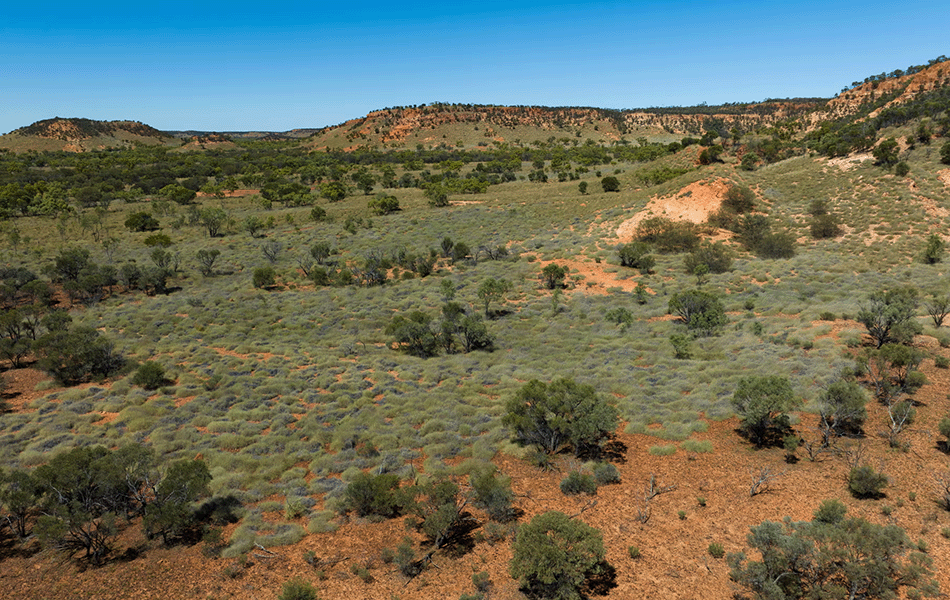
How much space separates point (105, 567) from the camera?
11.2 meters

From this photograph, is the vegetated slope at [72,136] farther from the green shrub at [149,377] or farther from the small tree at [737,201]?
the small tree at [737,201]

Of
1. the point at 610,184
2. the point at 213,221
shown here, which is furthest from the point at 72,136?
the point at 610,184

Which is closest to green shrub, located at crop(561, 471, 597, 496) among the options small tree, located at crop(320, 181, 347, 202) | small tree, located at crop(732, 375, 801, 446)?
small tree, located at crop(732, 375, 801, 446)

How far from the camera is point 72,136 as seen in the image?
458ft

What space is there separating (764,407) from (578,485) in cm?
709

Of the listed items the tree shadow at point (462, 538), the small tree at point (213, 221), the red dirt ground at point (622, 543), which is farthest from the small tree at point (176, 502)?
the small tree at point (213, 221)

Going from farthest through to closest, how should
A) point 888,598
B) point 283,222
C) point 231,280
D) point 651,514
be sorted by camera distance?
1. point 283,222
2. point 231,280
3. point 651,514
4. point 888,598

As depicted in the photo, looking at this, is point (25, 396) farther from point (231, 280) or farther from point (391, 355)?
point (231, 280)

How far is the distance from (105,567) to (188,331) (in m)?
19.5

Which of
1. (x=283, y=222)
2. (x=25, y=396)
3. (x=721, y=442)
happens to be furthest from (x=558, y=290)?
(x=283, y=222)

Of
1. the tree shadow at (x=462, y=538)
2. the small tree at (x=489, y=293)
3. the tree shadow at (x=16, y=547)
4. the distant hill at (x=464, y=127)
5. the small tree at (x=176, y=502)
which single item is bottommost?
the tree shadow at (x=462, y=538)

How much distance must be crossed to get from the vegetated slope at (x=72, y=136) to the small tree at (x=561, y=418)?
175 meters

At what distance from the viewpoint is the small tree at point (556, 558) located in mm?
9586

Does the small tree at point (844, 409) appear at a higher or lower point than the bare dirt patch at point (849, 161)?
lower
